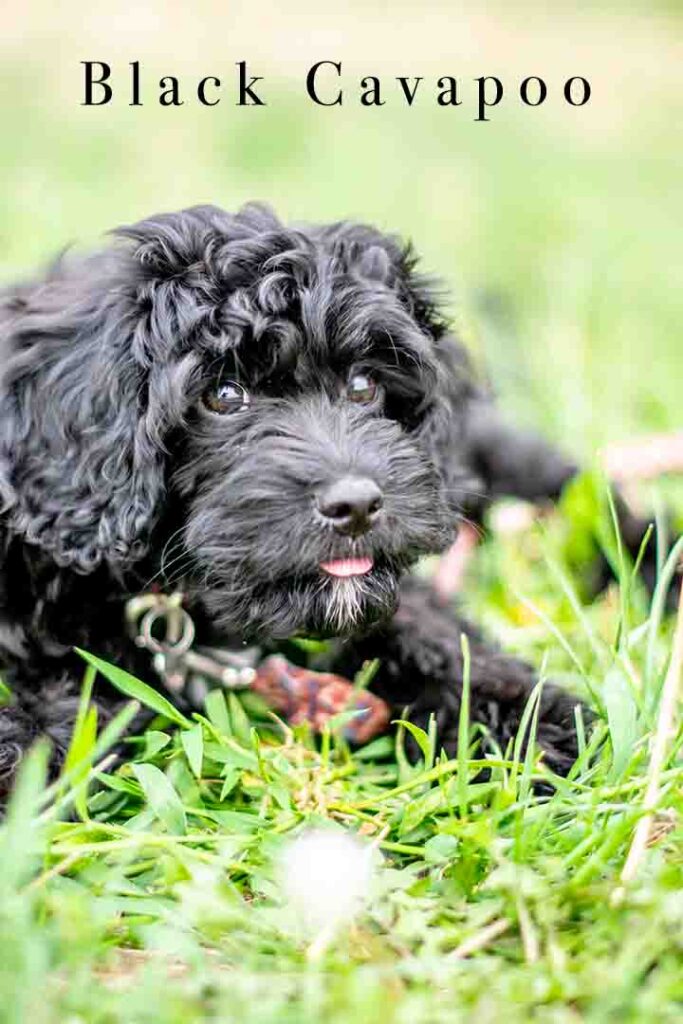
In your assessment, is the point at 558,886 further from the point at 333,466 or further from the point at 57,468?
the point at 57,468

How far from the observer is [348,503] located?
8.31ft

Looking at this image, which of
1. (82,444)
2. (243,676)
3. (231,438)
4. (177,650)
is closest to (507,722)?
(243,676)

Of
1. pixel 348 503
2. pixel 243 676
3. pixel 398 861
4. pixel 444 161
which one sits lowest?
pixel 398 861

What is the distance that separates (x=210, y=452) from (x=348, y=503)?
1.20 ft

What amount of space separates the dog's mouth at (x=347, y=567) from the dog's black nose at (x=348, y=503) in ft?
0.22

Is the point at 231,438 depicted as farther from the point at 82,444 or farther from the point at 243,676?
the point at 243,676

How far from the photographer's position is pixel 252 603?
2.65m

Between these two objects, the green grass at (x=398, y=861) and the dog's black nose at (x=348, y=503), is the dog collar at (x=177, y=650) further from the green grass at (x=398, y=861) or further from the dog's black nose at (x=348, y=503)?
the dog's black nose at (x=348, y=503)

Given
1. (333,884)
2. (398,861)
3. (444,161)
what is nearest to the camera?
(333,884)

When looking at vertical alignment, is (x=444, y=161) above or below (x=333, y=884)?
above

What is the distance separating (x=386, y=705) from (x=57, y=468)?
982 mm

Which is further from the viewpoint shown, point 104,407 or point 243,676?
point 243,676

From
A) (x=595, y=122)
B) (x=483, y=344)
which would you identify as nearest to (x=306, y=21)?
(x=595, y=122)

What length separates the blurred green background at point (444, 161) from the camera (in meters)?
5.88
